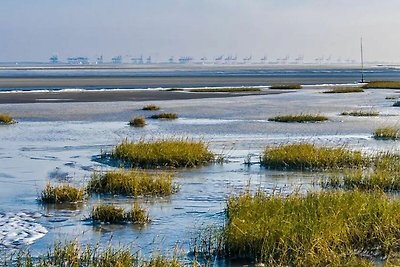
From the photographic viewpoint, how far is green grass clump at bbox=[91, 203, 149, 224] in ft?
51.3

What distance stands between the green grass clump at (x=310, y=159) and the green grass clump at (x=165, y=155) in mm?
2191

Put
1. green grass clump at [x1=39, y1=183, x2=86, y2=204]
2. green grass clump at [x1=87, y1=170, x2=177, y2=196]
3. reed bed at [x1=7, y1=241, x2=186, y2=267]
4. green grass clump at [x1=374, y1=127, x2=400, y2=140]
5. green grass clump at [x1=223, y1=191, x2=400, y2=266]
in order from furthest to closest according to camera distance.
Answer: green grass clump at [x1=374, y1=127, x2=400, y2=140] → green grass clump at [x1=87, y1=170, x2=177, y2=196] → green grass clump at [x1=39, y1=183, x2=86, y2=204] → green grass clump at [x1=223, y1=191, x2=400, y2=266] → reed bed at [x1=7, y1=241, x2=186, y2=267]

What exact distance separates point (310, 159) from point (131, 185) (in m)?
7.01

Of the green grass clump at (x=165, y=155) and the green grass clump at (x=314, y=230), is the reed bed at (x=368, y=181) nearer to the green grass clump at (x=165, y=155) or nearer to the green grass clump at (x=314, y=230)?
the green grass clump at (x=314, y=230)

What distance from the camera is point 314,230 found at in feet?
42.3

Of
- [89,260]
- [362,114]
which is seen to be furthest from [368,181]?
[362,114]

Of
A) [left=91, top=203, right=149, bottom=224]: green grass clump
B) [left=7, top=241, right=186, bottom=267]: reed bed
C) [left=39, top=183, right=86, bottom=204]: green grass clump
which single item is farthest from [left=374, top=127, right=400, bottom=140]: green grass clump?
[left=7, top=241, right=186, bottom=267]: reed bed

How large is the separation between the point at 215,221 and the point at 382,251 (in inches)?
150

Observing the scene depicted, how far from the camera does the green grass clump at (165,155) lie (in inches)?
943

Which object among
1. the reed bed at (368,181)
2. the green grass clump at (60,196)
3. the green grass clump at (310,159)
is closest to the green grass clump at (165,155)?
the green grass clump at (310,159)

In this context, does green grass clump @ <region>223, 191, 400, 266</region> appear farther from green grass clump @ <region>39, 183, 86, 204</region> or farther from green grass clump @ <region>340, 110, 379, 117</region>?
green grass clump @ <region>340, 110, 379, 117</region>

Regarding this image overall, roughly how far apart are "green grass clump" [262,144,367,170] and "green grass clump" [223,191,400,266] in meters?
8.21

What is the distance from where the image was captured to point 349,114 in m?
48.7

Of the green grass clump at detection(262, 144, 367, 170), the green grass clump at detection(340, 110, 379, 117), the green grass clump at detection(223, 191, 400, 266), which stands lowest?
the green grass clump at detection(340, 110, 379, 117)
